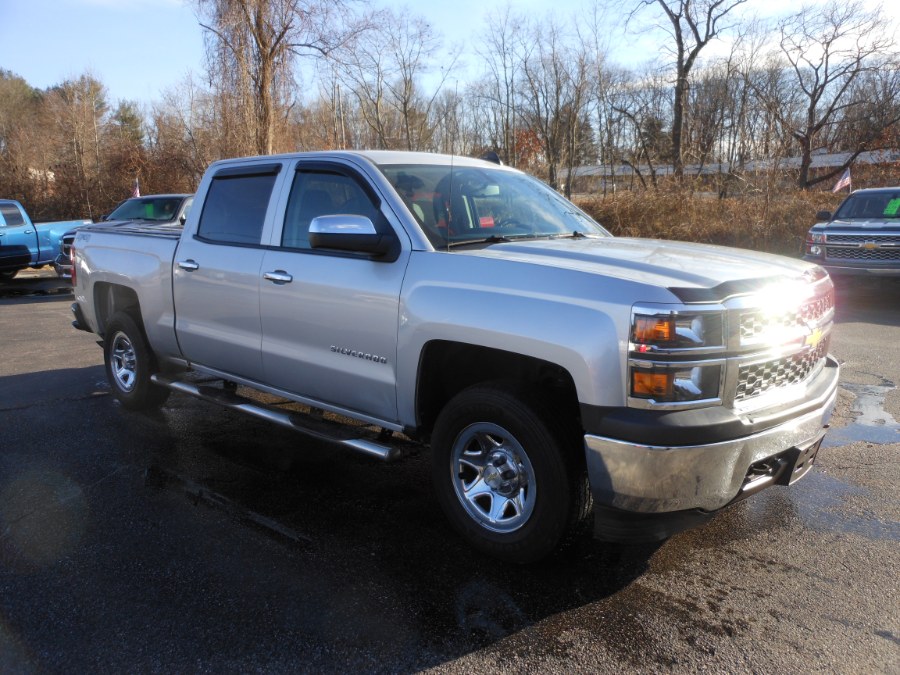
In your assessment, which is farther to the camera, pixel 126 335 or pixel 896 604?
pixel 126 335

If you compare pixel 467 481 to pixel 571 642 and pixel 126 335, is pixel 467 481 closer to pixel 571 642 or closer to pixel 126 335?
pixel 571 642

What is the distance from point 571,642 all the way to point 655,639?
1.12 ft

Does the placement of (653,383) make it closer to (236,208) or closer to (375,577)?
(375,577)

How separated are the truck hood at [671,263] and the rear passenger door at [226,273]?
5.71ft

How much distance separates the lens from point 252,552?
3.49 metres

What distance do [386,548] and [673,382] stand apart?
1713mm

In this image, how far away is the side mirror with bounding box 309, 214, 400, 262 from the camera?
3539 millimetres

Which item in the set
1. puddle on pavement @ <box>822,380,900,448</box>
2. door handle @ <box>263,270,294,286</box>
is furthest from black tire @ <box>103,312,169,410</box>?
→ puddle on pavement @ <box>822,380,900,448</box>

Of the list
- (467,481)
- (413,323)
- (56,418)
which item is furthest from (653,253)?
(56,418)

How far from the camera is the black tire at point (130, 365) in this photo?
5.68 m

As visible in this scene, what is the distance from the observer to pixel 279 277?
13.8 feet

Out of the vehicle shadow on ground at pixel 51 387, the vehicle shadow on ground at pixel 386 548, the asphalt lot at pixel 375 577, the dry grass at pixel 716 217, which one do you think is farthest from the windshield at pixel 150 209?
the dry grass at pixel 716 217

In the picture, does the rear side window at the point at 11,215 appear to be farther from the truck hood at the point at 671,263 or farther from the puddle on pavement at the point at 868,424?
the puddle on pavement at the point at 868,424

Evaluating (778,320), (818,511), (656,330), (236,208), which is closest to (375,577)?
(656,330)
